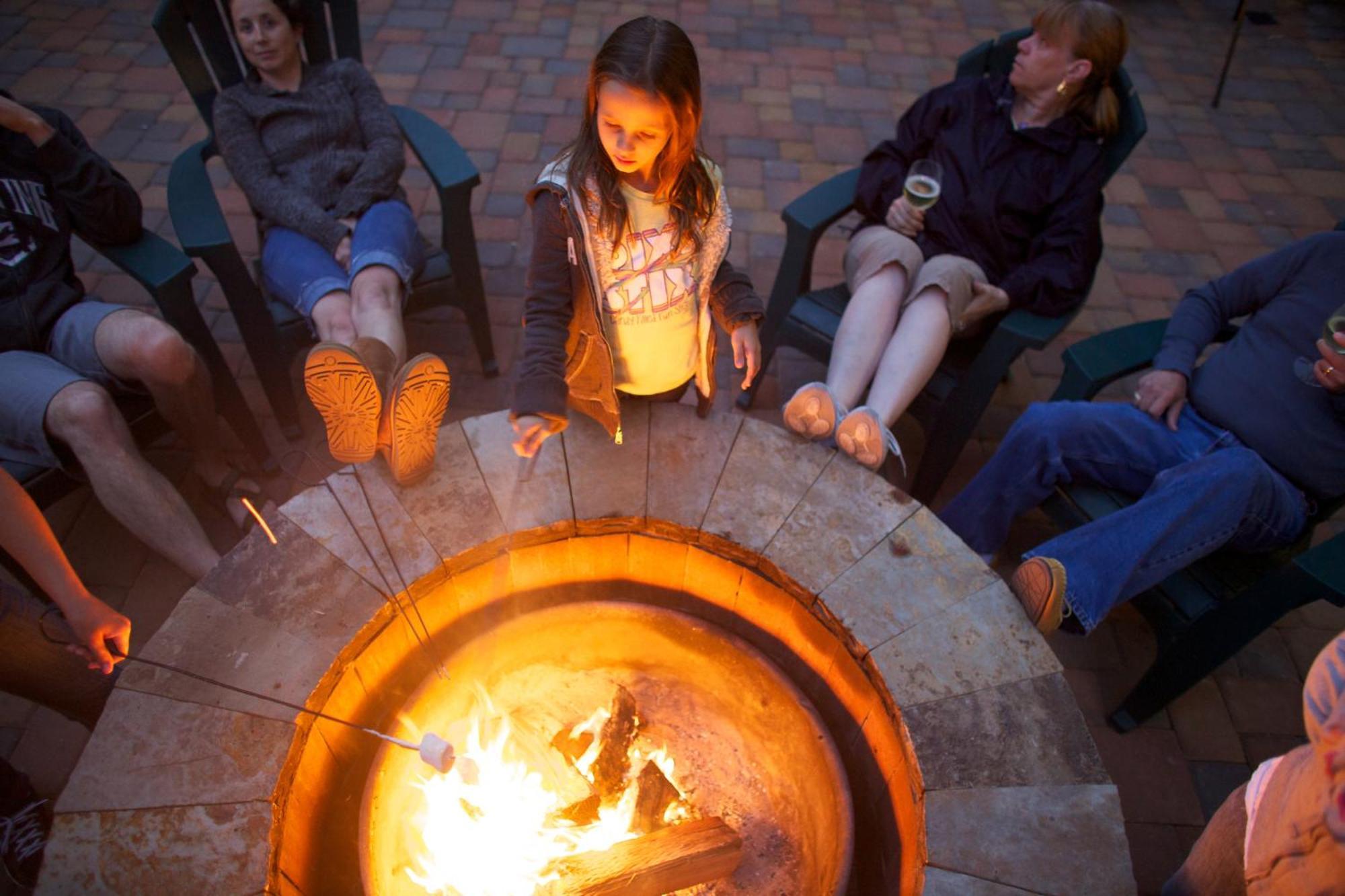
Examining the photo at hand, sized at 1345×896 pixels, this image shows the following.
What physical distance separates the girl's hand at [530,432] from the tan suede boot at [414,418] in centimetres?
22

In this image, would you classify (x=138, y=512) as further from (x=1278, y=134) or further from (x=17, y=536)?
(x=1278, y=134)

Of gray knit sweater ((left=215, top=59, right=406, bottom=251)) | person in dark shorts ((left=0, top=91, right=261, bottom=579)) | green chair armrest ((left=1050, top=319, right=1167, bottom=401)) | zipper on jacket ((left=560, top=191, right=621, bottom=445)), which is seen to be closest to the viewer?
zipper on jacket ((left=560, top=191, right=621, bottom=445))

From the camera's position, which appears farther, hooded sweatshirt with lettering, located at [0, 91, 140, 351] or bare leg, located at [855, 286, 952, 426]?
bare leg, located at [855, 286, 952, 426]

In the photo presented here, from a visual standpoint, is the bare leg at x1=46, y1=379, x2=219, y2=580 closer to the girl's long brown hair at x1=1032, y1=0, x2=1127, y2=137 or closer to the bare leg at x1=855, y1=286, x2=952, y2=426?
the bare leg at x1=855, y1=286, x2=952, y2=426

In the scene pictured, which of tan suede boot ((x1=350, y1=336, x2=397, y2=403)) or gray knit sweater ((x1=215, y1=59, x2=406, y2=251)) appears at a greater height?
gray knit sweater ((x1=215, y1=59, x2=406, y2=251))

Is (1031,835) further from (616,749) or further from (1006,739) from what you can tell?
(616,749)

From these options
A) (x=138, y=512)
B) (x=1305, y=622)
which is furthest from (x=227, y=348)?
(x=1305, y=622)

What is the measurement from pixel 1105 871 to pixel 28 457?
2764 mm

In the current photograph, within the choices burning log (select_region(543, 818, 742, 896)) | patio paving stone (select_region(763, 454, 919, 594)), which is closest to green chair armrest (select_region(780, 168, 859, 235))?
patio paving stone (select_region(763, 454, 919, 594))

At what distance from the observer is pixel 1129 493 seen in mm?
2342

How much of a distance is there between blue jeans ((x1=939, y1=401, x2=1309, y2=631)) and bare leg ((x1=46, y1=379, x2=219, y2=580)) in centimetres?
236

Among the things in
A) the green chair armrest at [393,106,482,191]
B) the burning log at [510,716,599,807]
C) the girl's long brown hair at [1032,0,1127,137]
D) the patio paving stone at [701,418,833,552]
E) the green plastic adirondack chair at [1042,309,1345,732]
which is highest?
the girl's long brown hair at [1032,0,1127,137]

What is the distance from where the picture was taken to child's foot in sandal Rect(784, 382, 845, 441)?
2.05 meters

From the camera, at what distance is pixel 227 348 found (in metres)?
3.24
